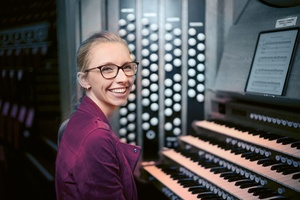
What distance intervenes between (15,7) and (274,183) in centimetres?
289

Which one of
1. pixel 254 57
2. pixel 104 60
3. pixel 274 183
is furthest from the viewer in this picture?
pixel 254 57

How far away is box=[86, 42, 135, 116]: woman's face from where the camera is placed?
1.61 meters

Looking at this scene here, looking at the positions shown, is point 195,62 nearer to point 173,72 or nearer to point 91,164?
point 173,72

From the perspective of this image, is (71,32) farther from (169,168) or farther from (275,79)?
(275,79)

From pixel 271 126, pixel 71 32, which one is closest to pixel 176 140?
pixel 271 126

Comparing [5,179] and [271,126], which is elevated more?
[271,126]

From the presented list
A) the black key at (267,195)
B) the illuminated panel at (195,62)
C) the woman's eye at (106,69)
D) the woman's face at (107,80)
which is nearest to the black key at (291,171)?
the black key at (267,195)

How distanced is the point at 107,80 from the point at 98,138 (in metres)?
0.33

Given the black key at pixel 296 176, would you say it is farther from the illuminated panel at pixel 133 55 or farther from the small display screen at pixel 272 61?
the illuminated panel at pixel 133 55

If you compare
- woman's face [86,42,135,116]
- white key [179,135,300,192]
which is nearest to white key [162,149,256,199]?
white key [179,135,300,192]

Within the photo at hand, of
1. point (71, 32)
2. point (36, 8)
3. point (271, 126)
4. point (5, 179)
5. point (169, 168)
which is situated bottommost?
point (5, 179)

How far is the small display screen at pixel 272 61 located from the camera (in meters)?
2.25

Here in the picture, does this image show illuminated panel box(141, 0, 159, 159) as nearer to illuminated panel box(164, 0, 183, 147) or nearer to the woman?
illuminated panel box(164, 0, 183, 147)

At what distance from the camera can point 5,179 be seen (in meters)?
3.66
